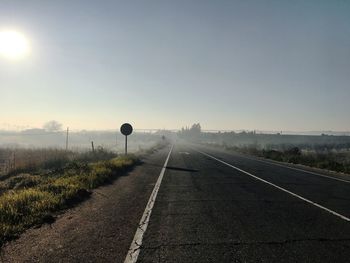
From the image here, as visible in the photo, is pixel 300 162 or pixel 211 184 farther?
pixel 300 162

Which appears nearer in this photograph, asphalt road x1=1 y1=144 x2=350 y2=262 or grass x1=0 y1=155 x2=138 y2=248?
asphalt road x1=1 y1=144 x2=350 y2=262

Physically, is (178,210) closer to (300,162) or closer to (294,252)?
(294,252)

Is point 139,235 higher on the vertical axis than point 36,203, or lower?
lower

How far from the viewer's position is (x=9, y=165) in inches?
825

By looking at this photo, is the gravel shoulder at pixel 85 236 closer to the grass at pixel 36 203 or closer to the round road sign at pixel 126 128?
the grass at pixel 36 203

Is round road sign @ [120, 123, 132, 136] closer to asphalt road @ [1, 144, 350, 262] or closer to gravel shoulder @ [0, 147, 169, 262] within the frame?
asphalt road @ [1, 144, 350, 262]

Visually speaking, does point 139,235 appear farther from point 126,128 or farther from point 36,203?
point 126,128

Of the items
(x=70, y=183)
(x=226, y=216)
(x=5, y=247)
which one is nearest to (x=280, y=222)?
(x=226, y=216)

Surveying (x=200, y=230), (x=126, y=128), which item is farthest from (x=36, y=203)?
(x=126, y=128)

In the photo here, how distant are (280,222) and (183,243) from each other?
7.86 ft

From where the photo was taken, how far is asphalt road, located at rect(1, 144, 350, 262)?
521cm

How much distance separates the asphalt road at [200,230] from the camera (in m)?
5.21

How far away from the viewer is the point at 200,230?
21.6ft

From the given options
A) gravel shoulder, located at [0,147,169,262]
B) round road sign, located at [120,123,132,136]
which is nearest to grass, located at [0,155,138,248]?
gravel shoulder, located at [0,147,169,262]
